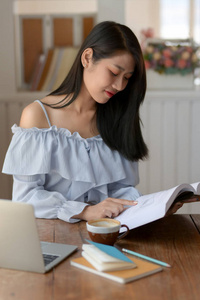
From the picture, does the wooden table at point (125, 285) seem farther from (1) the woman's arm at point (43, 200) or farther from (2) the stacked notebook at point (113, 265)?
(1) the woman's arm at point (43, 200)

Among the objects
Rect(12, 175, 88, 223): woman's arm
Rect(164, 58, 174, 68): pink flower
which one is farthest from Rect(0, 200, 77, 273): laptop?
Rect(164, 58, 174, 68): pink flower

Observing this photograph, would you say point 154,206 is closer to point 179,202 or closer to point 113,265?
point 179,202

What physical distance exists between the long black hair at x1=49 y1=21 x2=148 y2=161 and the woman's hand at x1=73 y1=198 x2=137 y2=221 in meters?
0.37

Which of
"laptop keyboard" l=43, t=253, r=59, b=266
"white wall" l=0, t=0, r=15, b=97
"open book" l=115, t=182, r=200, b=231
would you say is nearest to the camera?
"laptop keyboard" l=43, t=253, r=59, b=266

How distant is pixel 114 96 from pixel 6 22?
4.39ft

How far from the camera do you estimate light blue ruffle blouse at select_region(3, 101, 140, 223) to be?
1496mm

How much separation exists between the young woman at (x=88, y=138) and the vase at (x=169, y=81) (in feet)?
3.83

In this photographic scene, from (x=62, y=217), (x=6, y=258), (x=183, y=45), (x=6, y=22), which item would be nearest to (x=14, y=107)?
(x=6, y=22)

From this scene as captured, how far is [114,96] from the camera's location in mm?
1799

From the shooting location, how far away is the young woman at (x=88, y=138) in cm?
152

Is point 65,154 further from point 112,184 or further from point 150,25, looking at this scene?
point 150,25

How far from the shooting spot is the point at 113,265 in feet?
3.24

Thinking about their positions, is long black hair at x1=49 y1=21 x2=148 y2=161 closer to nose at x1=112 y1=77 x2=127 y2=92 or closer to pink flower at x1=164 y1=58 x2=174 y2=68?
nose at x1=112 y1=77 x2=127 y2=92

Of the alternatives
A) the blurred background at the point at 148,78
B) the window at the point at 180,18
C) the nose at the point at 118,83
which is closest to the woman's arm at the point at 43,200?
the nose at the point at 118,83
